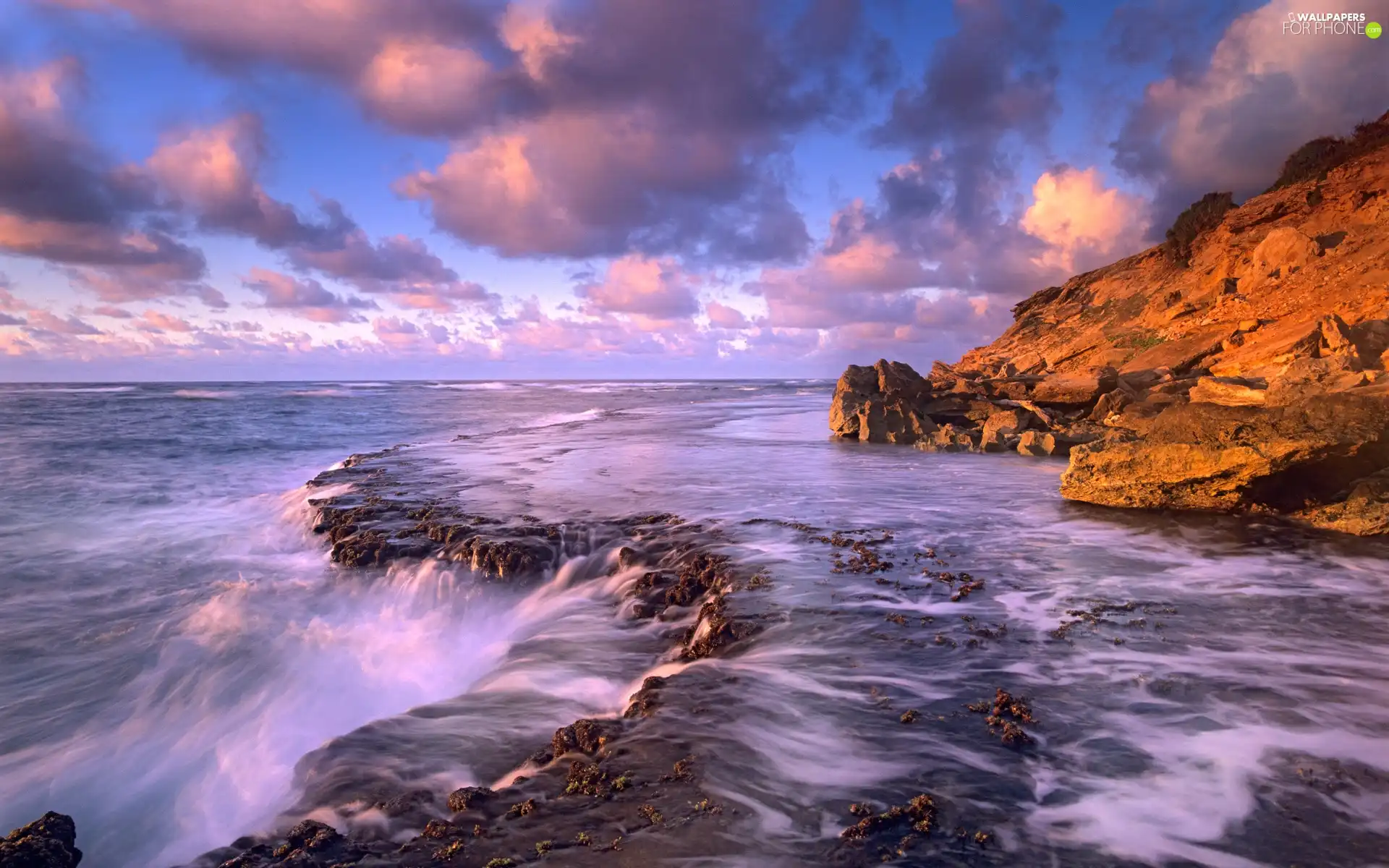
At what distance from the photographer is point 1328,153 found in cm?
3231

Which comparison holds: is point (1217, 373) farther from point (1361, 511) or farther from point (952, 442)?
point (1361, 511)

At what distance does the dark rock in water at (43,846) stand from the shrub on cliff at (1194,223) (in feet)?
156

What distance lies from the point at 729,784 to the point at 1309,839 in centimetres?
297

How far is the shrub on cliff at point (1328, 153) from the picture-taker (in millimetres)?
29969

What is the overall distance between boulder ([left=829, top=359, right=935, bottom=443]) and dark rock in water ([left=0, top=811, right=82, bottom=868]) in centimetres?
2181

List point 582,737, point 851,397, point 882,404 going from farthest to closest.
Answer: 1. point 851,397
2. point 882,404
3. point 582,737

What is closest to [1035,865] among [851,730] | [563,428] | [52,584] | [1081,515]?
[851,730]

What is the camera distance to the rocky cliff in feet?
32.9

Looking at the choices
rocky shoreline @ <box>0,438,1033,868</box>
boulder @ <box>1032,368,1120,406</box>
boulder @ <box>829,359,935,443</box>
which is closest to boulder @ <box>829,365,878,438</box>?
boulder @ <box>829,359,935,443</box>

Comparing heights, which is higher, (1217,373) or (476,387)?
(1217,373)

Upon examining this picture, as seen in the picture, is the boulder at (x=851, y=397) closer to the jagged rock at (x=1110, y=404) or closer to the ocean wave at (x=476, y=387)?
the jagged rock at (x=1110, y=404)

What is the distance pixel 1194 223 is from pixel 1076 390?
25.2m

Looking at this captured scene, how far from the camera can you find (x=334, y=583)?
32.3 feet

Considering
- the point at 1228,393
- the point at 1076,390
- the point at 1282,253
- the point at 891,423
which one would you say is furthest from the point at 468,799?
the point at 1282,253
